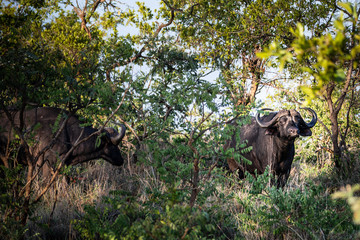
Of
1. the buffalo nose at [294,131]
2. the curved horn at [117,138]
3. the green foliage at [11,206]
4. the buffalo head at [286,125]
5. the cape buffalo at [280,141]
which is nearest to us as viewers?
the green foliage at [11,206]

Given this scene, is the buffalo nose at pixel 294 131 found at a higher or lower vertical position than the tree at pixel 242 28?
lower

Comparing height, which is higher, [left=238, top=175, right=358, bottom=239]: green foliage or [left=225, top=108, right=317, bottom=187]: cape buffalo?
[left=225, top=108, right=317, bottom=187]: cape buffalo

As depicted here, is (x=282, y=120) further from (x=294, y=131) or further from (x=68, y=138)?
(x=68, y=138)

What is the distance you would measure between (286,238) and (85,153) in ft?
14.9

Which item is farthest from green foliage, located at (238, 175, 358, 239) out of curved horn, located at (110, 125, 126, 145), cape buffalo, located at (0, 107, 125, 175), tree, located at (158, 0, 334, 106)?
curved horn, located at (110, 125, 126, 145)

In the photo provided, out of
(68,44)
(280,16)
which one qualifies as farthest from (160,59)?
(280,16)

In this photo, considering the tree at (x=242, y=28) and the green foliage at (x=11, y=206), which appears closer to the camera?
the green foliage at (x=11, y=206)

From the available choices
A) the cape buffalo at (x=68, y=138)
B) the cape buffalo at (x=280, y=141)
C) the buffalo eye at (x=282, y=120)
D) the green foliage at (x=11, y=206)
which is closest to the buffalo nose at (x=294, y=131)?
the cape buffalo at (x=280, y=141)

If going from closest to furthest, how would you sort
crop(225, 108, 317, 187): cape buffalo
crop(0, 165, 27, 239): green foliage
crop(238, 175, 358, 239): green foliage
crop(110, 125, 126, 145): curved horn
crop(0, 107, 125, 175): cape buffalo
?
crop(0, 165, 27, 239): green foliage < crop(238, 175, 358, 239): green foliage < crop(225, 108, 317, 187): cape buffalo < crop(0, 107, 125, 175): cape buffalo < crop(110, 125, 126, 145): curved horn

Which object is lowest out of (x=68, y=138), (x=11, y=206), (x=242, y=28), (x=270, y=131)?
(x=11, y=206)

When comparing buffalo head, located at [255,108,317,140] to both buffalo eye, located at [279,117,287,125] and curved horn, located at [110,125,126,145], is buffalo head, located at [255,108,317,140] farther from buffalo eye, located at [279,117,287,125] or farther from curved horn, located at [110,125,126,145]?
curved horn, located at [110,125,126,145]

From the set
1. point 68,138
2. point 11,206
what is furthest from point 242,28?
point 11,206

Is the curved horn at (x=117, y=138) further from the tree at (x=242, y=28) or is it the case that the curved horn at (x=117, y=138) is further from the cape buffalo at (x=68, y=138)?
the tree at (x=242, y=28)

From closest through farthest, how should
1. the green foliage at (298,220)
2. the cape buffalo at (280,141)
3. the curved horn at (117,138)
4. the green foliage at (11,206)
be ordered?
1. the green foliage at (11,206)
2. the green foliage at (298,220)
3. the cape buffalo at (280,141)
4. the curved horn at (117,138)
